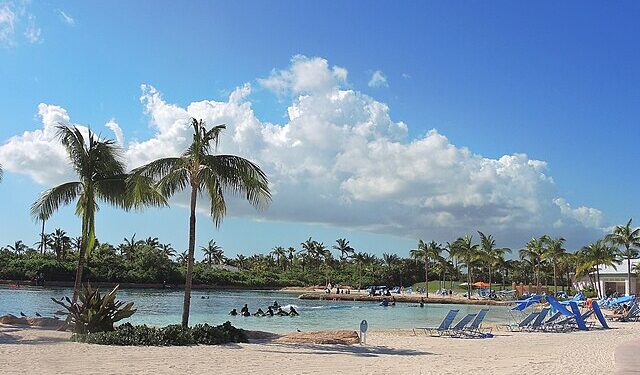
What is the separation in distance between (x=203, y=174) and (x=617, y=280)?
2529 inches

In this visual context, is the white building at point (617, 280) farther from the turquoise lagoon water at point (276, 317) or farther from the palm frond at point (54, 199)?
the palm frond at point (54, 199)

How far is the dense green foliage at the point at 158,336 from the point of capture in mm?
14969

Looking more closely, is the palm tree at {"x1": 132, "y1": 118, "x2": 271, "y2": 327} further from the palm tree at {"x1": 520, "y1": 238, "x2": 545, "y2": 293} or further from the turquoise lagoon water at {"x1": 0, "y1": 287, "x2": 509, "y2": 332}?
the palm tree at {"x1": 520, "y1": 238, "x2": 545, "y2": 293}

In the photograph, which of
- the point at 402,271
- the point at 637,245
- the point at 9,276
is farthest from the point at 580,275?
the point at 9,276

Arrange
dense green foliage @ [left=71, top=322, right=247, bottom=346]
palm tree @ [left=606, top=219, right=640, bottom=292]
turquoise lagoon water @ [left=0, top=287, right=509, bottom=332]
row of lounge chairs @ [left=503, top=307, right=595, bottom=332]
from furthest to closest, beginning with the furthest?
palm tree @ [left=606, top=219, right=640, bottom=292]
turquoise lagoon water @ [left=0, top=287, right=509, bottom=332]
row of lounge chairs @ [left=503, top=307, right=595, bottom=332]
dense green foliage @ [left=71, top=322, right=247, bottom=346]

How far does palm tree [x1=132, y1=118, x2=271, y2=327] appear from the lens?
16984mm

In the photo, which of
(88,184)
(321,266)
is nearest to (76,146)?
(88,184)

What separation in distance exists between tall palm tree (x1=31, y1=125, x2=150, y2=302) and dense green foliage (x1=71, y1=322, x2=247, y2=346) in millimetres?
4568

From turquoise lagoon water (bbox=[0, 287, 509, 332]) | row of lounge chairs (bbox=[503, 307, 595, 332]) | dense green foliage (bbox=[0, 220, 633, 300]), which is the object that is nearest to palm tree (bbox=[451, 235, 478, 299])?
dense green foliage (bbox=[0, 220, 633, 300])

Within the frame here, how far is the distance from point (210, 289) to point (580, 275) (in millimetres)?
48593

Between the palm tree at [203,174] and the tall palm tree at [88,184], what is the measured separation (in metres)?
2.99

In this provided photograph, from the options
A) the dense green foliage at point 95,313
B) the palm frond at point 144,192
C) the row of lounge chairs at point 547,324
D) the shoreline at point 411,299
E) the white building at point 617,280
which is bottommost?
the shoreline at point 411,299

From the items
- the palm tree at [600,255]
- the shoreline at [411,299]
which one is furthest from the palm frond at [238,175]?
the palm tree at [600,255]

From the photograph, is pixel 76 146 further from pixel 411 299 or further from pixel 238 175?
pixel 411 299
